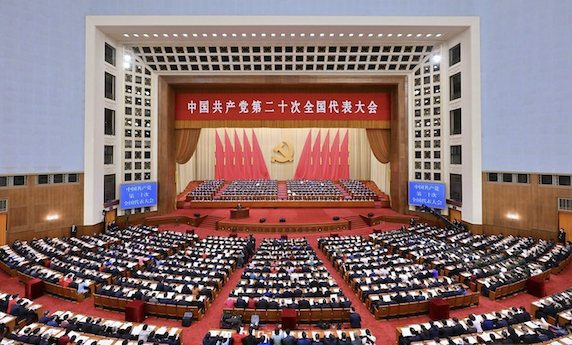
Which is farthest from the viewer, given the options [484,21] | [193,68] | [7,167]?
[193,68]

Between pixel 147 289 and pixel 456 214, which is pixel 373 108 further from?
pixel 147 289

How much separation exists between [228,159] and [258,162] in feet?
12.0

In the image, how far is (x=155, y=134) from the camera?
843 inches

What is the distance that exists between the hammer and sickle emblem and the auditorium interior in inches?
355

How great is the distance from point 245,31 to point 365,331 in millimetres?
17102

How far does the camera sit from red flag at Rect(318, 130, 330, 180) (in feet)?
113

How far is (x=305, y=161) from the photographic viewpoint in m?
34.6

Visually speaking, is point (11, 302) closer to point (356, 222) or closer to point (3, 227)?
point (3, 227)

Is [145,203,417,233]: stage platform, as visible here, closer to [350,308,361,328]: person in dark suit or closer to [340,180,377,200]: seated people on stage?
[340,180,377,200]: seated people on stage

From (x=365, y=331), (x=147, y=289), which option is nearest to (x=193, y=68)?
(x=147, y=289)

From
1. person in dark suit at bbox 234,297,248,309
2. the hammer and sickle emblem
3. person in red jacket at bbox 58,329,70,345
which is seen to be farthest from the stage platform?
→ person in red jacket at bbox 58,329,70,345

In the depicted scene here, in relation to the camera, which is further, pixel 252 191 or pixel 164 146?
pixel 252 191

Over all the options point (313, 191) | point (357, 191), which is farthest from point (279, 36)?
point (357, 191)

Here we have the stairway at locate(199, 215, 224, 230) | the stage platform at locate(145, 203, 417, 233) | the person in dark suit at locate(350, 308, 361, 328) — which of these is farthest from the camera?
the stairway at locate(199, 215, 224, 230)
